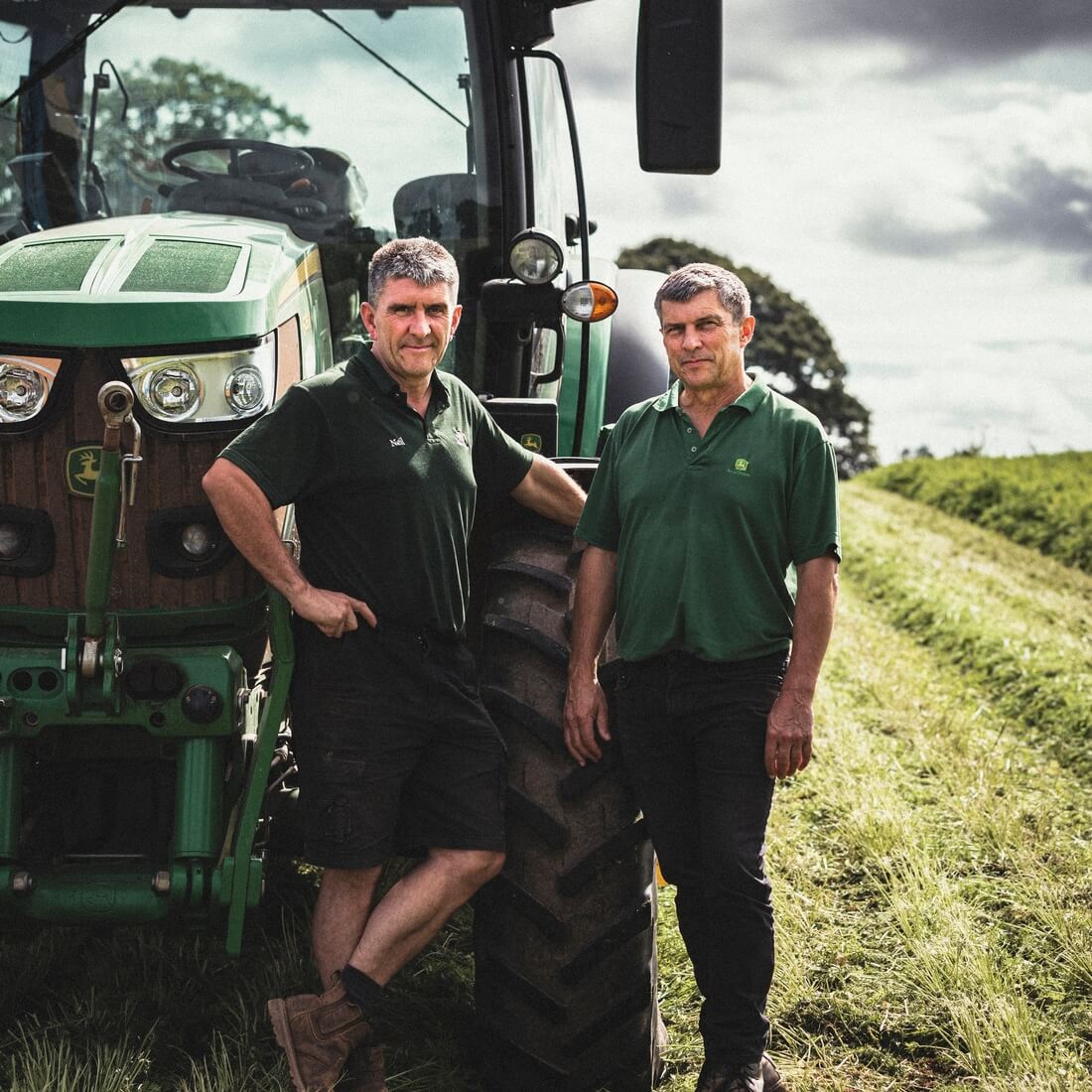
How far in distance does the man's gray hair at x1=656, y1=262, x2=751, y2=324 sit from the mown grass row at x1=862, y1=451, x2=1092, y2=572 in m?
11.4

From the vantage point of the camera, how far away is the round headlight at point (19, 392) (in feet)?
9.59

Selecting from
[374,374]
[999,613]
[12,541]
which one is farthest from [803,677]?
[999,613]

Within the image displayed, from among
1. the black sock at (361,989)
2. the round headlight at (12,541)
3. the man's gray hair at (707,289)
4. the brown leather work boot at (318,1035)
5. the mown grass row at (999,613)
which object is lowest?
the mown grass row at (999,613)

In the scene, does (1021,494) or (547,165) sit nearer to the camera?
(547,165)

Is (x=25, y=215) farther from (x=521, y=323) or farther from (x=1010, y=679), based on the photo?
(x=1010, y=679)

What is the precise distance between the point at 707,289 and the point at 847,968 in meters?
1.97

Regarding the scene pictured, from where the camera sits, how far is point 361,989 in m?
2.98

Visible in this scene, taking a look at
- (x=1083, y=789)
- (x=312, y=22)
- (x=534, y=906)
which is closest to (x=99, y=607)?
(x=534, y=906)

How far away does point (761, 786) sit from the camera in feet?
9.93

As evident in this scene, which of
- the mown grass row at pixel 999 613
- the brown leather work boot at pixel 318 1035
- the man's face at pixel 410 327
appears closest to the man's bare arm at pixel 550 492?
the man's face at pixel 410 327

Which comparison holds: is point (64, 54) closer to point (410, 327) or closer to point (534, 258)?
point (534, 258)

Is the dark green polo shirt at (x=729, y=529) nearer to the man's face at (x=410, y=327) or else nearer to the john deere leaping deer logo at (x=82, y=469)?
the man's face at (x=410, y=327)

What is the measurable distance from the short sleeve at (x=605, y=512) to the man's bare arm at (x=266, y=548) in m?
0.57

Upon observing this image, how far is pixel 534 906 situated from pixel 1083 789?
3511 millimetres
